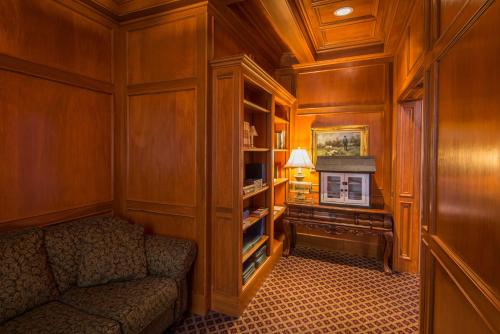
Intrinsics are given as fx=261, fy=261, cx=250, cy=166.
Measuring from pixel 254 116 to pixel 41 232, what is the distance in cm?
245

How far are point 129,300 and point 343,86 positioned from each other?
11.9 feet

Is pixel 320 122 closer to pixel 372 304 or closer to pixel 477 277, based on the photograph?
pixel 372 304

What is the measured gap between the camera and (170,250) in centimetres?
223

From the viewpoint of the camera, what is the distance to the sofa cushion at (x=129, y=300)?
168 centimetres

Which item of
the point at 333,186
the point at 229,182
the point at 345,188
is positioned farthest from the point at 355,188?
the point at 229,182

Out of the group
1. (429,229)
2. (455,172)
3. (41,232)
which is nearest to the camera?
(455,172)

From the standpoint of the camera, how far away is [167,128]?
2510 mm

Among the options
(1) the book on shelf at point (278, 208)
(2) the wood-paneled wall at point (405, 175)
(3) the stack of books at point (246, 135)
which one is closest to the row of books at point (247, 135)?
(3) the stack of books at point (246, 135)

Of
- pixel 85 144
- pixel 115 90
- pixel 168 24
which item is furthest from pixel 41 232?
pixel 168 24

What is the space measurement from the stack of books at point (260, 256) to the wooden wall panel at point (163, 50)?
2.04 meters

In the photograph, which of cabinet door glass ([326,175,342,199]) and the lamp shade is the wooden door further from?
the lamp shade

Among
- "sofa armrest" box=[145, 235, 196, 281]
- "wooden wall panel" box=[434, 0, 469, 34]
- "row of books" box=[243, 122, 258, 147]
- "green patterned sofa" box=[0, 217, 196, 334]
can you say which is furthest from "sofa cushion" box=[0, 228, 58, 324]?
"wooden wall panel" box=[434, 0, 469, 34]

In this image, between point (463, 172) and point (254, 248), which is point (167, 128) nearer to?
point (254, 248)

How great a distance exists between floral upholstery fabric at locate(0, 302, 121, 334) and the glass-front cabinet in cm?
276
